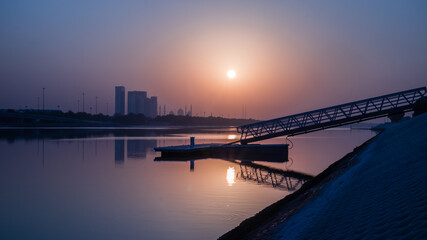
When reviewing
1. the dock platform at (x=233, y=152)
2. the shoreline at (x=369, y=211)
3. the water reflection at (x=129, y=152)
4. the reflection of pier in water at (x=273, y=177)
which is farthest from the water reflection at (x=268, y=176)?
the shoreline at (x=369, y=211)

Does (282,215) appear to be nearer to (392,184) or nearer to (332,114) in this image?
(392,184)

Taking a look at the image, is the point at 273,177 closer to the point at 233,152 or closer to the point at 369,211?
the point at 233,152

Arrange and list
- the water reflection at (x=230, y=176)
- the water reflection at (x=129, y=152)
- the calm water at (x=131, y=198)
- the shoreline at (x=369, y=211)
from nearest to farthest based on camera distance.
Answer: the shoreline at (x=369, y=211), the calm water at (x=131, y=198), the water reflection at (x=230, y=176), the water reflection at (x=129, y=152)

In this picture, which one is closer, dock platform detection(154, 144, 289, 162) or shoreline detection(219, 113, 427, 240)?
shoreline detection(219, 113, 427, 240)

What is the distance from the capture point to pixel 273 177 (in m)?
21.9

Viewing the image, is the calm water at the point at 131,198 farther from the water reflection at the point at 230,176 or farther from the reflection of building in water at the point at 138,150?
the reflection of building in water at the point at 138,150

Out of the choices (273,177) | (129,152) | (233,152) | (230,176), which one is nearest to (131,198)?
(230,176)

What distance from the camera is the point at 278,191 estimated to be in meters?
17.2

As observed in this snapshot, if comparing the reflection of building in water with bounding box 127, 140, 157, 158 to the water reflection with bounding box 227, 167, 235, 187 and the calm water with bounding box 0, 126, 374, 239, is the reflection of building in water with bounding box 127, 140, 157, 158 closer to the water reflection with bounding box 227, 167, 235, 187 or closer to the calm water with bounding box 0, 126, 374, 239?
the calm water with bounding box 0, 126, 374, 239

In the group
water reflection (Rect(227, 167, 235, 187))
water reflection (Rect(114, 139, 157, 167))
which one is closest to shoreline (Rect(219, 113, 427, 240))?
water reflection (Rect(227, 167, 235, 187))

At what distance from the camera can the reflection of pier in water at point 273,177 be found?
63.3 feet

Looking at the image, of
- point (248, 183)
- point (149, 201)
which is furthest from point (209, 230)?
point (248, 183)

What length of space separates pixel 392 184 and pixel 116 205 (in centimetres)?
1064

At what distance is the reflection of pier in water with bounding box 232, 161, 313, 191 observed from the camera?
19297mm
